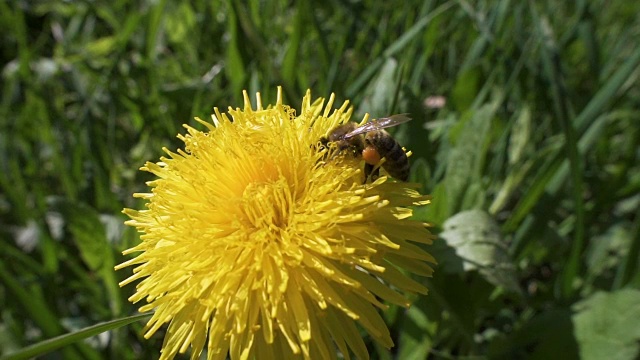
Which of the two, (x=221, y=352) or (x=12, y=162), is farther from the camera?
(x=12, y=162)

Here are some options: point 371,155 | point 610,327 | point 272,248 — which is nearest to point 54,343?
point 272,248

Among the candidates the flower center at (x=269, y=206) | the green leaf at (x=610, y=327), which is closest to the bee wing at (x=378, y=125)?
the flower center at (x=269, y=206)

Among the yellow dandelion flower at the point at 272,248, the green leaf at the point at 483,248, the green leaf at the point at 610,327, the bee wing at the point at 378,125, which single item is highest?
the bee wing at the point at 378,125

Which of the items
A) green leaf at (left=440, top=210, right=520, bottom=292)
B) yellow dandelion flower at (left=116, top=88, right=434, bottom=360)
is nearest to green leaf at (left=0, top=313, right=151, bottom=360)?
yellow dandelion flower at (left=116, top=88, right=434, bottom=360)

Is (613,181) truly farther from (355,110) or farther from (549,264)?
(355,110)

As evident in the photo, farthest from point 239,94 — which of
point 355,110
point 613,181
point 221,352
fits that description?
point 613,181

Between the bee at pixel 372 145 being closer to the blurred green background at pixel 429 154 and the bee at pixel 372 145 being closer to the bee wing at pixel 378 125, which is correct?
the bee wing at pixel 378 125

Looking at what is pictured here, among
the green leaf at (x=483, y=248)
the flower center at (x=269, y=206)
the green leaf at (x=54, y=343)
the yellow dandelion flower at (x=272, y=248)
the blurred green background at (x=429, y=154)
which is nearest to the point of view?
the green leaf at (x=54, y=343)

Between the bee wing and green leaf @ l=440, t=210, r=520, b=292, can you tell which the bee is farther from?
green leaf @ l=440, t=210, r=520, b=292
